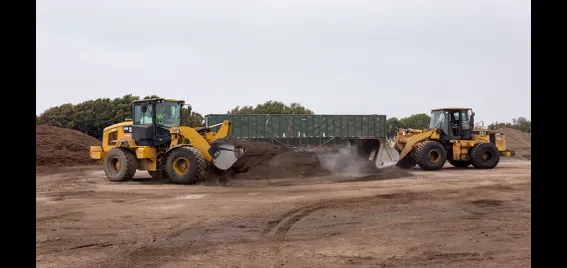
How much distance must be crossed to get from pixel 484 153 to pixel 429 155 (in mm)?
3068

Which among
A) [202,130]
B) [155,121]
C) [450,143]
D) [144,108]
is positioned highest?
[144,108]

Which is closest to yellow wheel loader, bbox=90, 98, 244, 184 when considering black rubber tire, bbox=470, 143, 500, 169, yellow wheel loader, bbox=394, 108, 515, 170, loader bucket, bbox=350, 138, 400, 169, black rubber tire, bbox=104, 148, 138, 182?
black rubber tire, bbox=104, 148, 138, 182

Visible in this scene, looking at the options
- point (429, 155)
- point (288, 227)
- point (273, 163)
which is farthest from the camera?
point (429, 155)

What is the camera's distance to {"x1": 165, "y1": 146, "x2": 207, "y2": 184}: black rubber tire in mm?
13516

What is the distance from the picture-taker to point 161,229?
7105mm

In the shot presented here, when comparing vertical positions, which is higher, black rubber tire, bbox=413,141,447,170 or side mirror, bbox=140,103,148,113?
side mirror, bbox=140,103,148,113

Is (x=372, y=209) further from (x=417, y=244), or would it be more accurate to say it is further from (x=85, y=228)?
(x=85, y=228)

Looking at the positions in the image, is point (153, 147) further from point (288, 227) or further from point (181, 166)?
point (288, 227)

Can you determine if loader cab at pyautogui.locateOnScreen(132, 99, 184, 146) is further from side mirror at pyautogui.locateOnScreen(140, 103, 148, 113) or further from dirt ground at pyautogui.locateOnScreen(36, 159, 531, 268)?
dirt ground at pyautogui.locateOnScreen(36, 159, 531, 268)

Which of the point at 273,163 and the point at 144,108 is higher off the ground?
the point at 144,108

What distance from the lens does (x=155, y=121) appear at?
15.1 metres

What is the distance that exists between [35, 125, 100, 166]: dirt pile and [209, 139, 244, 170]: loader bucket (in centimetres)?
1907

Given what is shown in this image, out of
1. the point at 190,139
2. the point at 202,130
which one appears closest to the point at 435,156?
the point at 202,130
